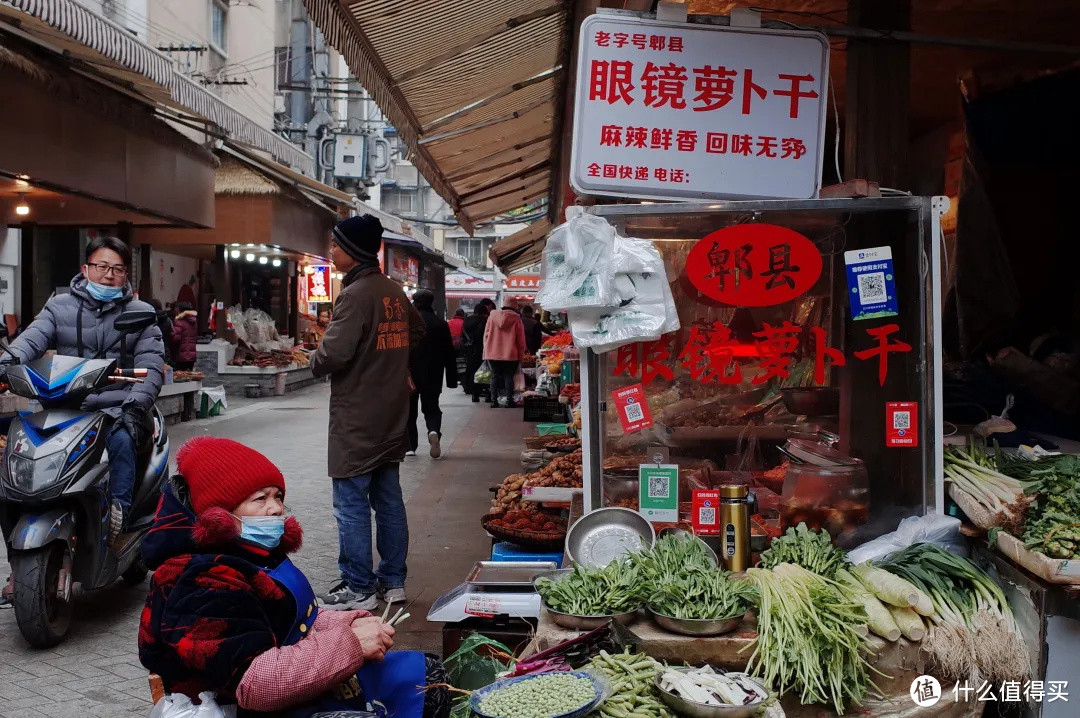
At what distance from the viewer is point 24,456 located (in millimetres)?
4773

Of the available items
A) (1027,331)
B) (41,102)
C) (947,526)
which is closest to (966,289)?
(1027,331)

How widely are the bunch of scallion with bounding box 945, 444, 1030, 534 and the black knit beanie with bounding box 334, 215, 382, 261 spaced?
3.52 meters

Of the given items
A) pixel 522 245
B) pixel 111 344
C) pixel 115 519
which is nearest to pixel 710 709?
pixel 115 519

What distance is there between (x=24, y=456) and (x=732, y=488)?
12.1 ft

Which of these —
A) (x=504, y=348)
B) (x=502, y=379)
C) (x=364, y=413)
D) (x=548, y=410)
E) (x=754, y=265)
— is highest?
(x=754, y=265)

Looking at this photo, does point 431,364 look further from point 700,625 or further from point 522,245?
point 522,245

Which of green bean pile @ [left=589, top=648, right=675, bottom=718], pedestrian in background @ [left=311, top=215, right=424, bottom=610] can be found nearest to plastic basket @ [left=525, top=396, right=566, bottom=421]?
pedestrian in background @ [left=311, top=215, right=424, bottom=610]

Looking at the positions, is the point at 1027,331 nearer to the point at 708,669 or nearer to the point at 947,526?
the point at 947,526

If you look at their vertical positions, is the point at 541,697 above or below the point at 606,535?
below

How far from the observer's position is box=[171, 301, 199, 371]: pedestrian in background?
15180mm

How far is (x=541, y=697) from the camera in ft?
9.23

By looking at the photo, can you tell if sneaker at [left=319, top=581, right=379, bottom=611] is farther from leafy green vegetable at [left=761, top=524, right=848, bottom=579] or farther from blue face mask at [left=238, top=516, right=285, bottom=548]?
blue face mask at [left=238, top=516, right=285, bottom=548]

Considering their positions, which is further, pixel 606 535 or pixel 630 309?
pixel 606 535

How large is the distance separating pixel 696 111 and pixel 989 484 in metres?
2.18
